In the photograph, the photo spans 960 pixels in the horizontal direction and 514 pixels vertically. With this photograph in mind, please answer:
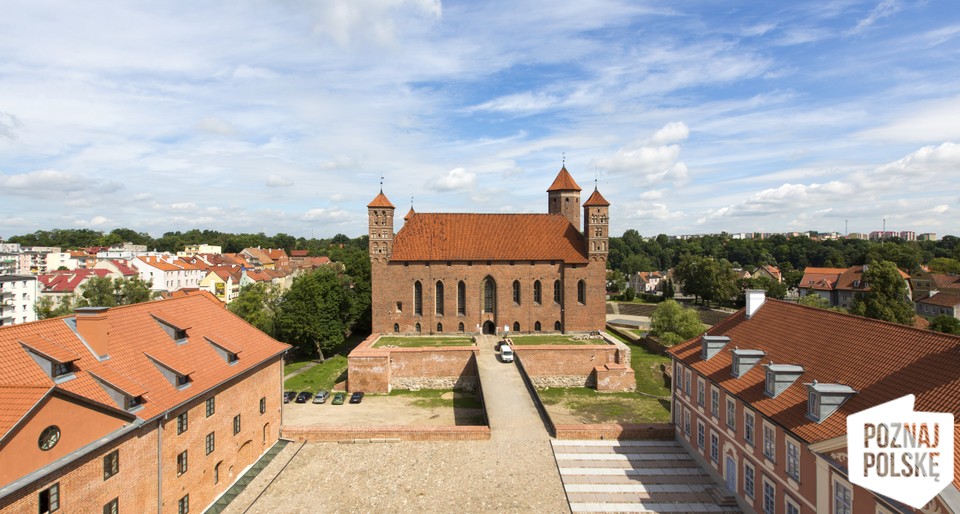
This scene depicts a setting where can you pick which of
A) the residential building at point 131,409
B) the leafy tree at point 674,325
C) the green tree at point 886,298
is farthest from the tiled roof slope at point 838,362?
the green tree at point 886,298

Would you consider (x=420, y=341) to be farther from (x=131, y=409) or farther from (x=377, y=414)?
(x=131, y=409)

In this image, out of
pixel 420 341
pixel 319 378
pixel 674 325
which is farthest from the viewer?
pixel 674 325

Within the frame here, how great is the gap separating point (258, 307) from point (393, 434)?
97.3ft

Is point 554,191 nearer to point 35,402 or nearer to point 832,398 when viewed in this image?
point 832,398

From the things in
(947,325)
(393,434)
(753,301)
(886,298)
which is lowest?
(393,434)

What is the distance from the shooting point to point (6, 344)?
45.1 ft

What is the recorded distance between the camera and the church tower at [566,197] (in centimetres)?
4703

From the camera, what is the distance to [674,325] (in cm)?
4297

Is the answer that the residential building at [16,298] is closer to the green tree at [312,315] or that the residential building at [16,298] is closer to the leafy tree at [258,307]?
the leafy tree at [258,307]

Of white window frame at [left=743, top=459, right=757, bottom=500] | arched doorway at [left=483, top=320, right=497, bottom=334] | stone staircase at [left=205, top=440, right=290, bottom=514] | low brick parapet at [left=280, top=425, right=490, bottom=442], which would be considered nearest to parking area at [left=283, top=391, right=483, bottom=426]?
low brick parapet at [left=280, top=425, right=490, bottom=442]

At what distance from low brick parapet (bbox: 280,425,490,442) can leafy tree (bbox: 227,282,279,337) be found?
2457 centimetres

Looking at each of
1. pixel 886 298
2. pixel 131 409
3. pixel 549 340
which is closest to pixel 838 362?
pixel 131 409

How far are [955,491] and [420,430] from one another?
60.1 ft

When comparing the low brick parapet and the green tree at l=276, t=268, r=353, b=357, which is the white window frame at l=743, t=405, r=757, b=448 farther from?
the green tree at l=276, t=268, r=353, b=357
